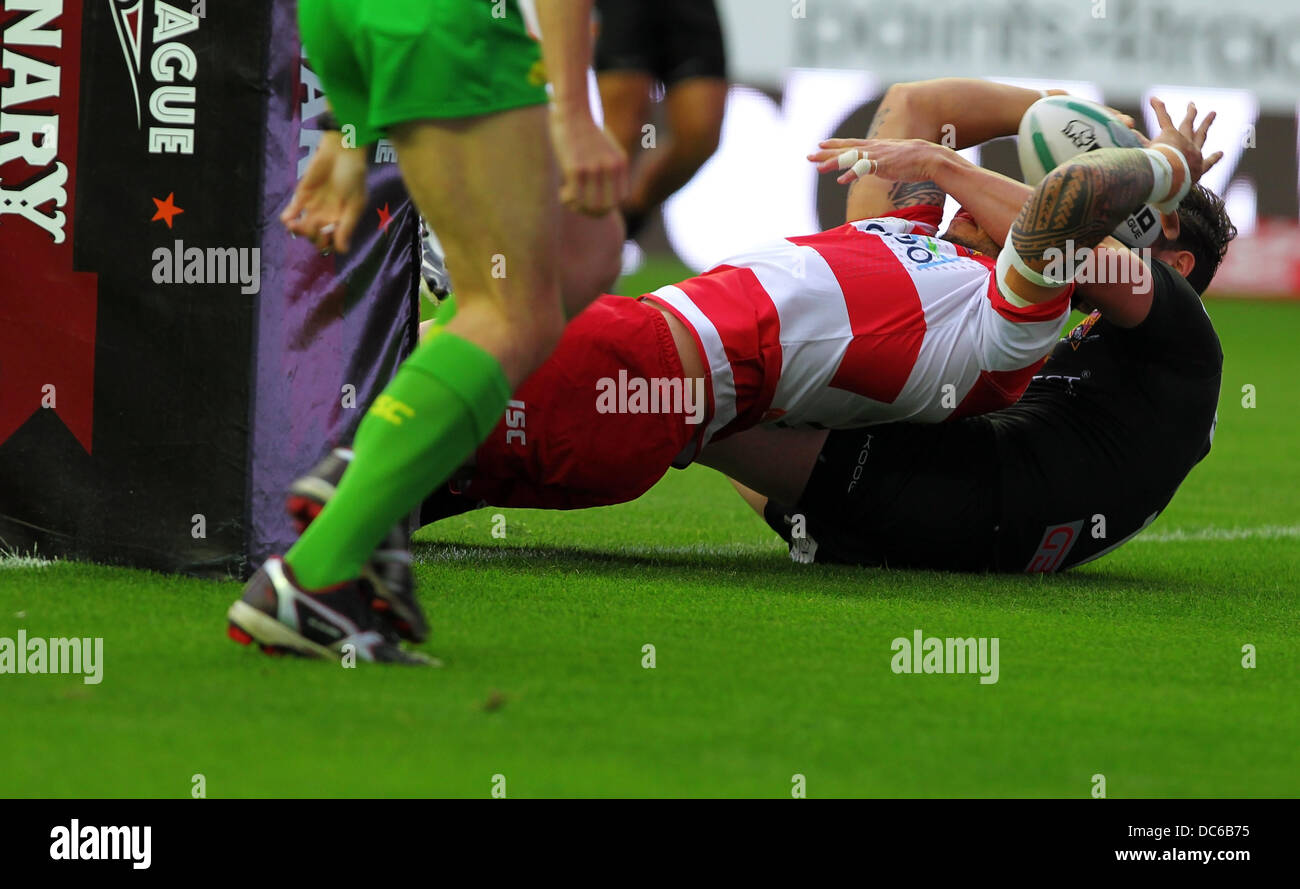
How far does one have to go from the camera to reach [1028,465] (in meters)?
3.72

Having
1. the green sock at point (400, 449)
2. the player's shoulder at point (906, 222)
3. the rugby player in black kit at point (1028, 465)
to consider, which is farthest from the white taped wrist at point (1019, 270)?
the green sock at point (400, 449)

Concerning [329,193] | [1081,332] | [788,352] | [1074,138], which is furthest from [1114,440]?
[329,193]

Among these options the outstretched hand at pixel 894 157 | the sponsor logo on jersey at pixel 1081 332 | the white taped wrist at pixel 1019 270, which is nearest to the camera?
the white taped wrist at pixel 1019 270

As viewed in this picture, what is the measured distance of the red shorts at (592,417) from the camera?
133 inches

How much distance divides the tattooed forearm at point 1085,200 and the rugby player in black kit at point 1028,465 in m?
0.27

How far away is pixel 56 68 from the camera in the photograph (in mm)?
3232

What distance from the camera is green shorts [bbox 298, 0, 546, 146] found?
7.55 ft

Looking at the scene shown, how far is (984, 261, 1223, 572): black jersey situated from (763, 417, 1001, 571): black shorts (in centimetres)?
5

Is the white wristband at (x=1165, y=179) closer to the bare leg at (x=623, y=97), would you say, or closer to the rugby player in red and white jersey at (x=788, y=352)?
the rugby player in red and white jersey at (x=788, y=352)

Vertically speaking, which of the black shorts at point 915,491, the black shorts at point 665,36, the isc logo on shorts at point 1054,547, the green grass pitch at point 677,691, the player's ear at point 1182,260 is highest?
the black shorts at point 665,36

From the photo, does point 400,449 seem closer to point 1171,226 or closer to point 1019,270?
point 1019,270

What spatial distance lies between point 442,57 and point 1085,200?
1.55m

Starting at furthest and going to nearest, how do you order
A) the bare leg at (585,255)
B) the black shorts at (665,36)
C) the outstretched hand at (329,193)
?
1. the black shorts at (665,36)
2. the outstretched hand at (329,193)
3. the bare leg at (585,255)

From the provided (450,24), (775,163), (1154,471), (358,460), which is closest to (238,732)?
(358,460)
